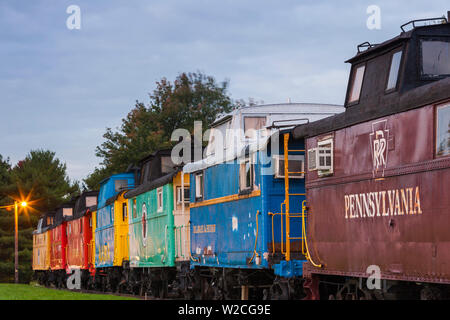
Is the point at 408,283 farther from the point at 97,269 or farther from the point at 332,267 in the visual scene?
the point at 97,269

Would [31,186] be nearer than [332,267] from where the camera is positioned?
No

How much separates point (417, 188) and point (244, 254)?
286 inches

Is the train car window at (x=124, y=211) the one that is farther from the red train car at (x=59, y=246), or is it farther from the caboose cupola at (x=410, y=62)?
the caboose cupola at (x=410, y=62)

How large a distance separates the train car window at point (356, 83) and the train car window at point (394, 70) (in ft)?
3.11

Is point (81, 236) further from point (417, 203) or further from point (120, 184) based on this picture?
point (417, 203)

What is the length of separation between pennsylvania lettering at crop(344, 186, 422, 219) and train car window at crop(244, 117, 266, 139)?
7.47 metres

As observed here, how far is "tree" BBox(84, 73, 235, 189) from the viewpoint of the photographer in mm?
62531

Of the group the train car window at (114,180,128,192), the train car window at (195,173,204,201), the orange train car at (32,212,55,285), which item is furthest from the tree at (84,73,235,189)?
the train car window at (195,173,204,201)

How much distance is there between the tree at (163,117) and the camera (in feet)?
205

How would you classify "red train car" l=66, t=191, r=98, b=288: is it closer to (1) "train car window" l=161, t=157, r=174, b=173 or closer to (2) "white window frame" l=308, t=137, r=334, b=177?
(1) "train car window" l=161, t=157, r=174, b=173

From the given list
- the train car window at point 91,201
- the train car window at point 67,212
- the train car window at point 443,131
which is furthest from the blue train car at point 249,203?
the train car window at point 67,212

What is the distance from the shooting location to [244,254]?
17672mm
